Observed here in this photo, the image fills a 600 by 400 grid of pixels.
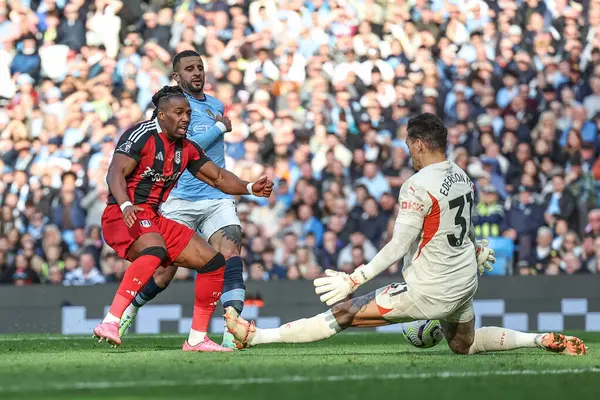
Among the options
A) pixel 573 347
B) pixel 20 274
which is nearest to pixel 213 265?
pixel 573 347

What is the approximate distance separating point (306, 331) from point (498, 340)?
1447 millimetres

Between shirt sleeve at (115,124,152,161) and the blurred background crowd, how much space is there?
20.5 ft

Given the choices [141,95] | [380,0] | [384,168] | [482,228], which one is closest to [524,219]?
[482,228]

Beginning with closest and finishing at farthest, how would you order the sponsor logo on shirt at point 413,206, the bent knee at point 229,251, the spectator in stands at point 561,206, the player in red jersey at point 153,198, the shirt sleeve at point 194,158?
the sponsor logo on shirt at point 413,206
the player in red jersey at point 153,198
the shirt sleeve at point 194,158
the bent knee at point 229,251
the spectator in stands at point 561,206

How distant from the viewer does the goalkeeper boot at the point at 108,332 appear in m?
8.09

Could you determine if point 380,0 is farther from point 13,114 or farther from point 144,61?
point 13,114

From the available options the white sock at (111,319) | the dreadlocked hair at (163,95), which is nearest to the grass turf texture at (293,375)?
the white sock at (111,319)

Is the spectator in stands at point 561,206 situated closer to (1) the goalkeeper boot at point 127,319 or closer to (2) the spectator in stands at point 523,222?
(2) the spectator in stands at point 523,222

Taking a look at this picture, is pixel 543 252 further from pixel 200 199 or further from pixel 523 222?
pixel 200 199

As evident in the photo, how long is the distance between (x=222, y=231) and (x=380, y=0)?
9093 mm

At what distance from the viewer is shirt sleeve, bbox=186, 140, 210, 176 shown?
922cm

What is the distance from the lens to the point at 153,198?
8969 millimetres

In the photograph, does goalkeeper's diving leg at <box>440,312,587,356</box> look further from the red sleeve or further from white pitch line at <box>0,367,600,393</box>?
the red sleeve

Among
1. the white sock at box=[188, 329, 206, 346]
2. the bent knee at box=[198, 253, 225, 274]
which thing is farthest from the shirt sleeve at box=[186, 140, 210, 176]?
the white sock at box=[188, 329, 206, 346]
